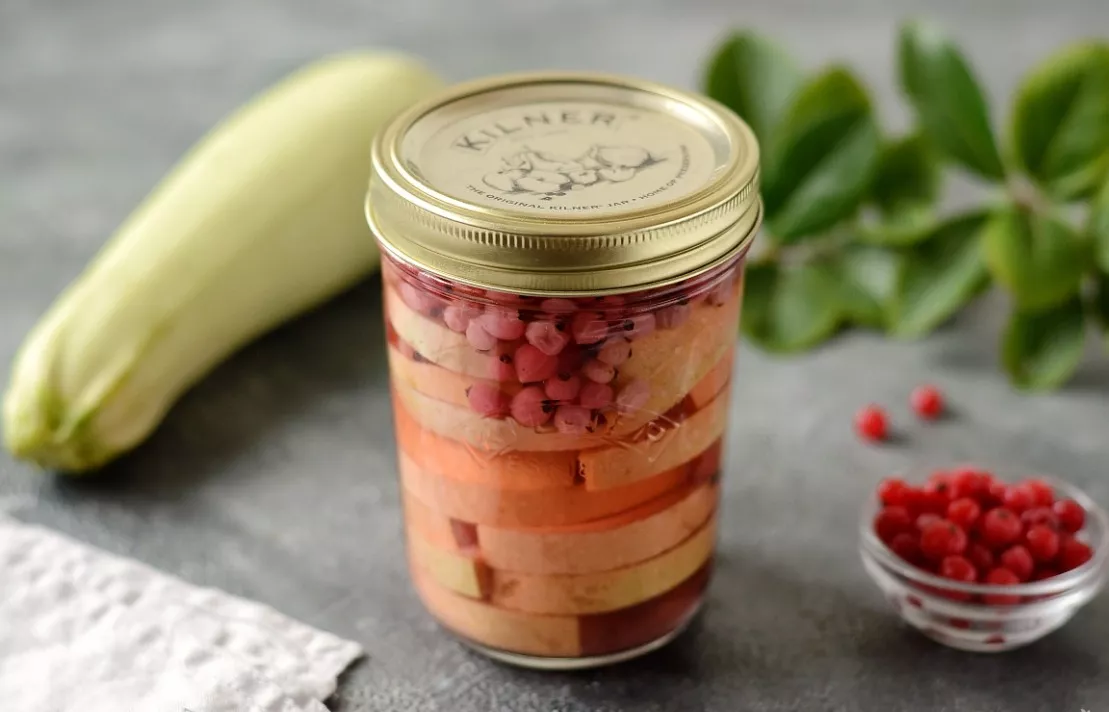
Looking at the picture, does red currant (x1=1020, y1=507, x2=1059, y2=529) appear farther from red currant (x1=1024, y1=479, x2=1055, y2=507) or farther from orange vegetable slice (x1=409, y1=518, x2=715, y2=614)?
orange vegetable slice (x1=409, y1=518, x2=715, y2=614)

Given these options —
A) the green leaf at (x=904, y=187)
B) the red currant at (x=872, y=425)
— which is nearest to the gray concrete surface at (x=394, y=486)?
the red currant at (x=872, y=425)

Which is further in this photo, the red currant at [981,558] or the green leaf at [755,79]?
the green leaf at [755,79]

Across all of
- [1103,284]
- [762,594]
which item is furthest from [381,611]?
[1103,284]

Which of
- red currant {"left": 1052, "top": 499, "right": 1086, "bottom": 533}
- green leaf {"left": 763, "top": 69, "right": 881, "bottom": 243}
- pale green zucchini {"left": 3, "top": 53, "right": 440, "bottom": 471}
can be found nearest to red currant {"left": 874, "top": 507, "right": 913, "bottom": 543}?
red currant {"left": 1052, "top": 499, "right": 1086, "bottom": 533}

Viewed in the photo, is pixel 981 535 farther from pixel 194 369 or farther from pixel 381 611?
pixel 194 369

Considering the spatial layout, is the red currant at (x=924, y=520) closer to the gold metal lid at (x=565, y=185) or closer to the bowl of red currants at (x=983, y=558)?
the bowl of red currants at (x=983, y=558)

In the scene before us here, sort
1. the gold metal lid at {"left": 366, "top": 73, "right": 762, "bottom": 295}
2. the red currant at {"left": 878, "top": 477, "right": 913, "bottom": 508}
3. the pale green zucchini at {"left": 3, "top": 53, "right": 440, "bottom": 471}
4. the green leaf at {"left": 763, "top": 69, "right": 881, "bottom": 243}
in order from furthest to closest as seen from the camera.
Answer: the green leaf at {"left": 763, "top": 69, "right": 881, "bottom": 243} < the pale green zucchini at {"left": 3, "top": 53, "right": 440, "bottom": 471} < the red currant at {"left": 878, "top": 477, "right": 913, "bottom": 508} < the gold metal lid at {"left": 366, "top": 73, "right": 762, "bottom": 295}

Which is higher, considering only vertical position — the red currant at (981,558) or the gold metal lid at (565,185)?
the gold metal lid at (565,185)
